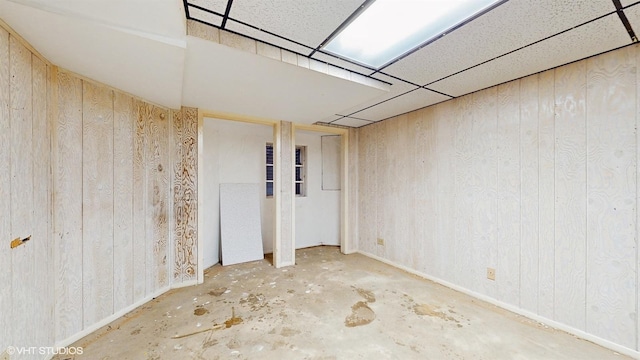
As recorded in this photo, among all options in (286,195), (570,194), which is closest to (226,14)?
(286,195)

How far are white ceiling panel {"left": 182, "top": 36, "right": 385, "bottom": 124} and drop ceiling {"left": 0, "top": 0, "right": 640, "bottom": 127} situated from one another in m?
0.01

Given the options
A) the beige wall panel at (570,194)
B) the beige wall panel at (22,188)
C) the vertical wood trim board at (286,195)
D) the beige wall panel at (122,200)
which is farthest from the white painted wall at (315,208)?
the beige wall panel at (22,188)

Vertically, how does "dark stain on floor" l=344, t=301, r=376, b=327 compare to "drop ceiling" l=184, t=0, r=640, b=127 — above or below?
below

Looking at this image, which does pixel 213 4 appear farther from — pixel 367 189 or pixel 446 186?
pixel 367 189

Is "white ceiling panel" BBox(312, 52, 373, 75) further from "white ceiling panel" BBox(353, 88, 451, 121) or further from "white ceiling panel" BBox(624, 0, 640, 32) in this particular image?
"white ceiling panel" BBox(624, 0, 640, 32)

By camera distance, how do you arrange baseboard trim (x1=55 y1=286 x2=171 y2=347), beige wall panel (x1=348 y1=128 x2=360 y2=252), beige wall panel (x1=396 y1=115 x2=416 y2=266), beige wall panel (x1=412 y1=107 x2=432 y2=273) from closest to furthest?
1. baseboard trim (x1=55 y1=286 x2=171 y2=347)
2. beige wall panel (x1=412 y1=107 x2=432 y2=273)
3. beige wall panel (x1=396 y1=115 x2=416 y2=266)
4. beige wall panel (x1=348 y1=128 x2=360 y2=252)

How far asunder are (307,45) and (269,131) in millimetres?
2598

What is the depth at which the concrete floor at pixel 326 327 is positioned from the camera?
172cm

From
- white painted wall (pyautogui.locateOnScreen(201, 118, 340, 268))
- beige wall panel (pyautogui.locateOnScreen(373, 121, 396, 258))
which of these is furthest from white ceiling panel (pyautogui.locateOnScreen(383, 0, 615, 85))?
white painted wall (pyautogui.locateOnScreen(201, 118, 340, 268))

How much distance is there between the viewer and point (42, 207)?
62.7 inches

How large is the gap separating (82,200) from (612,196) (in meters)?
4.00

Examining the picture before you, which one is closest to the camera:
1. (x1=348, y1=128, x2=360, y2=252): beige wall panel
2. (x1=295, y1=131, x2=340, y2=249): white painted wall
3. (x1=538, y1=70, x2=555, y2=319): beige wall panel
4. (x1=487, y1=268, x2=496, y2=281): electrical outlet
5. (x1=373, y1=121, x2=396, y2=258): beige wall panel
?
(x1=538, y1=70, x2=555, y2=319): beige wall panel

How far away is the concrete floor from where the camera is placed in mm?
1724

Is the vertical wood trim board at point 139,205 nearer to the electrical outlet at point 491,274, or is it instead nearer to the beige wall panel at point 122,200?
the beige wall panel at point 122,200
